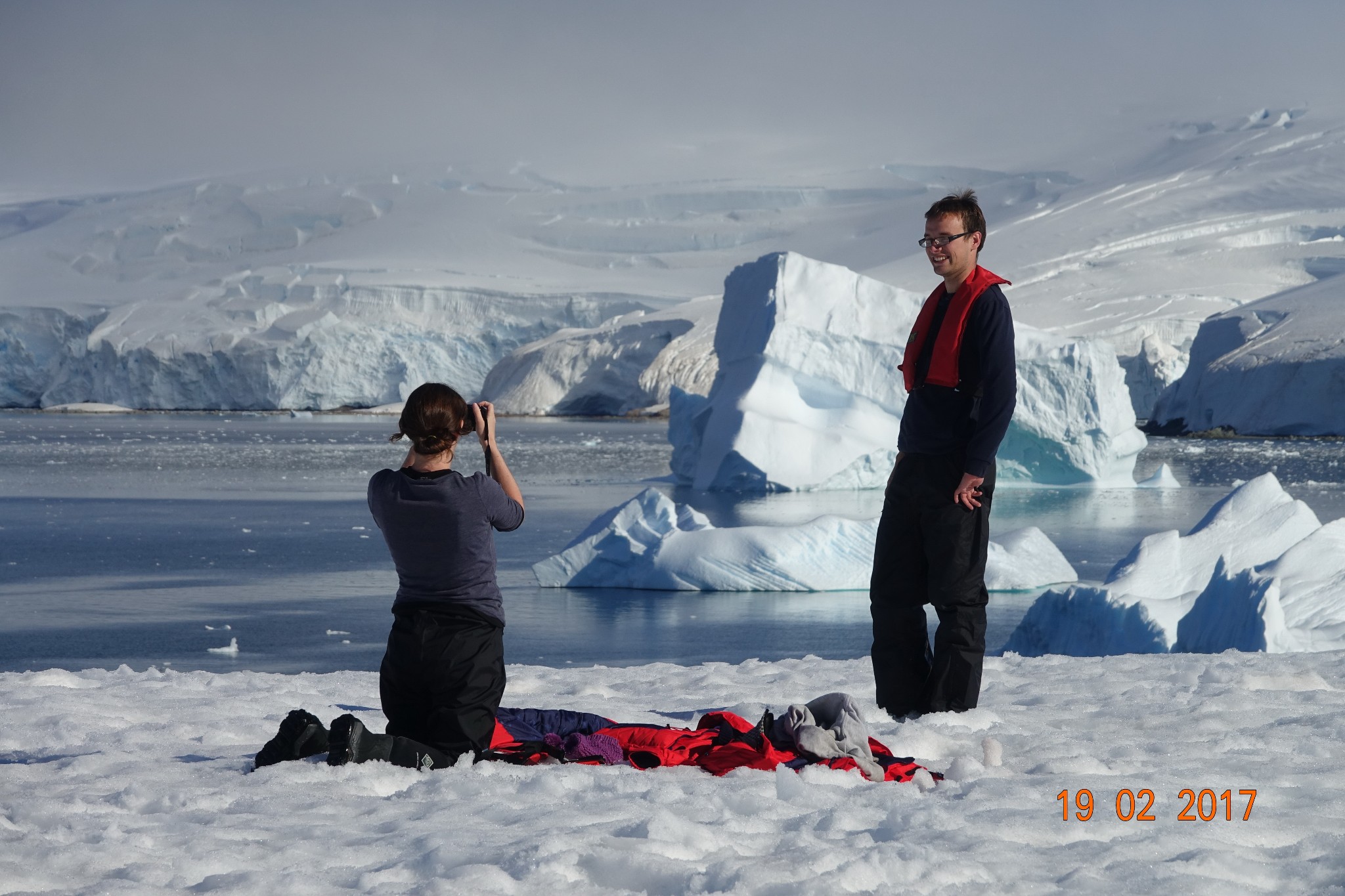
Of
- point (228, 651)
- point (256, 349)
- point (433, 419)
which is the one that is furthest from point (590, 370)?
point (433, 419)

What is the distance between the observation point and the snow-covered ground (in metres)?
2.06

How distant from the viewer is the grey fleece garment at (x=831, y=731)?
2793 mm

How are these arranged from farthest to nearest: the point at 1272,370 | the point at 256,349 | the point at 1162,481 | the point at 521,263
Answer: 1. the point at 521,263
2. the point at 256,349
3. the point at 1272,370
4. the point at 1162,481

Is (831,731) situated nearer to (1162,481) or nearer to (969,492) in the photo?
(969,492)

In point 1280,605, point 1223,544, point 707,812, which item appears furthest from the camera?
point 1223,544

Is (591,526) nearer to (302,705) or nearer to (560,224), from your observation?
(302,705)

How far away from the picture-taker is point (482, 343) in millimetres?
59844

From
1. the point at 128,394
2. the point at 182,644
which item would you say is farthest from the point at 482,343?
the point at 182,644

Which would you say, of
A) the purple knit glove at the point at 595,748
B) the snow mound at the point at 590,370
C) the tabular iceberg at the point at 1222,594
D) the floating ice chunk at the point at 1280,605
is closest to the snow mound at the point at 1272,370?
the snow mound at the point at 590,370

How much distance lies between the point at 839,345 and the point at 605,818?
19082mm

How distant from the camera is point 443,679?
9.25 ft

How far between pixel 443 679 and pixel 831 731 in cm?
81

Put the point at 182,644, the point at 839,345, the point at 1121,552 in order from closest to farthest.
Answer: the point at 182,644 < the point at 1121,552 < the point at 839,345
